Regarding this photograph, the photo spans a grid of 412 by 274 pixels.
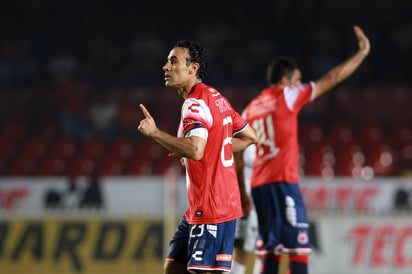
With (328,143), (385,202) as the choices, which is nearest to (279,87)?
(385,202)

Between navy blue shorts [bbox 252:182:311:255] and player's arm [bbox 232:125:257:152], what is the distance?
1300mm

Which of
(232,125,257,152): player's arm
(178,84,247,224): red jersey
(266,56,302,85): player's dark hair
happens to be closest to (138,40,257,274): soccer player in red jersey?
(178,84,247,224): red jersey

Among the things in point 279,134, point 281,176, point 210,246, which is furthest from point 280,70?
point 210,246

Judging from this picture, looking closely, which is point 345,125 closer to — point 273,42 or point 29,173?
point 273,42

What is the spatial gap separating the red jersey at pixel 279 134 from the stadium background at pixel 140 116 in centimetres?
327

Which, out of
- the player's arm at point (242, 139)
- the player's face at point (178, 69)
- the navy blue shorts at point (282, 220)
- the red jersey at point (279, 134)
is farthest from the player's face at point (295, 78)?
the player's face at point (178, 69)

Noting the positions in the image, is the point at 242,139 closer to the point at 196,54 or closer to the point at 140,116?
the point at 196,54

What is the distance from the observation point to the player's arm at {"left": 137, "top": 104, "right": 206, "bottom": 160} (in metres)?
4.16

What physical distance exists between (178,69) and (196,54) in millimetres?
143

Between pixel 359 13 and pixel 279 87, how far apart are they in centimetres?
1007

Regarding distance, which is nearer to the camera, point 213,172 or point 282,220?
point 213,172

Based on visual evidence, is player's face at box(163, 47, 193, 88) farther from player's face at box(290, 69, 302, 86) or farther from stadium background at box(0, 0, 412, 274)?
stadium background at box(0, 0, 412, 274)

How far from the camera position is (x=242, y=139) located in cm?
491

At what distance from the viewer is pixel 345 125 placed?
1342 cm
